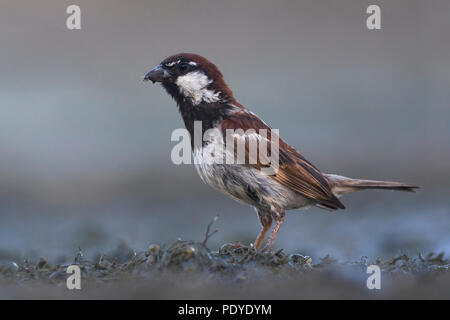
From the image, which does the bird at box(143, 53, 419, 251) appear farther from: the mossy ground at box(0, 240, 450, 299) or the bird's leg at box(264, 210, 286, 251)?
the mossy ground at box(0, 240, 450, 299)

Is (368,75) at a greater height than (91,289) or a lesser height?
greater

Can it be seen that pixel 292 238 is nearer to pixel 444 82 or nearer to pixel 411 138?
pixel 411 138

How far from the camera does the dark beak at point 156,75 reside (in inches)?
256

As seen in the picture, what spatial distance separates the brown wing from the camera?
6.38 m

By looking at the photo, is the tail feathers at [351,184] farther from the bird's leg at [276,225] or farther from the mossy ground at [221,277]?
the mossy ground at [221,277]

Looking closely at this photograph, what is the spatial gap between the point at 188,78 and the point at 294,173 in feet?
4.39

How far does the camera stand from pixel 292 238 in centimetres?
950

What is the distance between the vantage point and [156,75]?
6516 millimetres

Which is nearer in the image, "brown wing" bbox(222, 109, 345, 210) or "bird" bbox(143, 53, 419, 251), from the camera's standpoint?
"bird" bbox(143, 53, 419, 251)

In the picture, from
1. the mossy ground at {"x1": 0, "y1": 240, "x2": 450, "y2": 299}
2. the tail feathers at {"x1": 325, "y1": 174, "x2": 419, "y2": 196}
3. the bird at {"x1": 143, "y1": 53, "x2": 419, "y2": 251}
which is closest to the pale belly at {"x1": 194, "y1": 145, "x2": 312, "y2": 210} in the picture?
the bird at {"x1": 143, "y1": 53, "x2": 419, "y2": 251}

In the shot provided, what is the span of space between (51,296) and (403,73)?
1651 centimetres

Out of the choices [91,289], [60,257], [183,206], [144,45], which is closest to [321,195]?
[91,289]

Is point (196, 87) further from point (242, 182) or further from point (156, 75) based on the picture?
point (242, 182)

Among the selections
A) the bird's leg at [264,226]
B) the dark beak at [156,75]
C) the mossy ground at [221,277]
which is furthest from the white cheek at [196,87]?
the mossy ground at [221,277]
